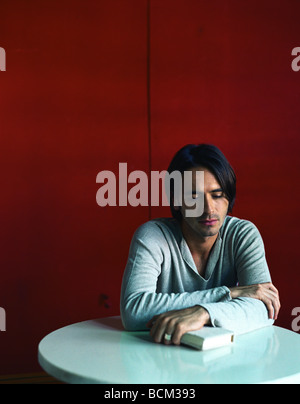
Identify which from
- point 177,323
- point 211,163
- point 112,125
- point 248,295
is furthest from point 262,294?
point 112,125

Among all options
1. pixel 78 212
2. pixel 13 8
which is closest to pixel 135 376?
pixel 78 212

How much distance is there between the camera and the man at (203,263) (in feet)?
4.88

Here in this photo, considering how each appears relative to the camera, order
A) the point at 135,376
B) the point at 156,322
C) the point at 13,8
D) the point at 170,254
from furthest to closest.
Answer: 1. the point at 13,8
2. the point at 170,254
3. the point at 156,322
4. the point at 135,376

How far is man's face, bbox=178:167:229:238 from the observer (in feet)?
5.60

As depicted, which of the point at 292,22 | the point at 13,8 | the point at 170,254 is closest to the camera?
the point at 170,254

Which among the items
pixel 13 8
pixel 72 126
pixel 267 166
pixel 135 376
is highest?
pixel 13 8

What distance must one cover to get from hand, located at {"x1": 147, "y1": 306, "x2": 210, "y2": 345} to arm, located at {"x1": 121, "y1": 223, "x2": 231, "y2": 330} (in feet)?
0.22

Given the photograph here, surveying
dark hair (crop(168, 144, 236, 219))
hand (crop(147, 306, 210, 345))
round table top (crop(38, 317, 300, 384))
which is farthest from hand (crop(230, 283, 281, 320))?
dark hair (crop(168, 144, 236, 219))

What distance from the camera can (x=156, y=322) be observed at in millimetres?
1380

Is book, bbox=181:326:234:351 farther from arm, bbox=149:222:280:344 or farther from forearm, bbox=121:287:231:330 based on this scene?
forearm, bbox=121:287:231:330

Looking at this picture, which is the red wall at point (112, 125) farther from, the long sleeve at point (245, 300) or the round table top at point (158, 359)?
the round table top at point (158, 359)

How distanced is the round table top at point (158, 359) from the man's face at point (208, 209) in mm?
395

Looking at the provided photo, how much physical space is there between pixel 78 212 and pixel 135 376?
1698 mm
